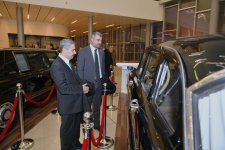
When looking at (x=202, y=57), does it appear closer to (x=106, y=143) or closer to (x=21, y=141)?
(x=106, y=143)

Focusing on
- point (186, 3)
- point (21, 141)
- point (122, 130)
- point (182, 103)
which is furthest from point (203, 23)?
point (182, 103)

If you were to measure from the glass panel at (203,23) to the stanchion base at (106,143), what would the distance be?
7845 millimetres

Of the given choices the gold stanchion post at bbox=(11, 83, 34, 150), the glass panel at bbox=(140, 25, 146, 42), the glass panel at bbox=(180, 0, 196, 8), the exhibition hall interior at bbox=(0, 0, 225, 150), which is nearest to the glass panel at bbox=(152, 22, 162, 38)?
the glass panel at bbox=(140, 25, 146, 42)

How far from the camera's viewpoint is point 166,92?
168cm

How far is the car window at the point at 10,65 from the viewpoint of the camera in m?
3.50

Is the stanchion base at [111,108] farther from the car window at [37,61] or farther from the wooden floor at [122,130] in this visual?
the car window at [37,61]

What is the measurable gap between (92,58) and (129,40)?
14.7 metres

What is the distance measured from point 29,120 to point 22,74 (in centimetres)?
95

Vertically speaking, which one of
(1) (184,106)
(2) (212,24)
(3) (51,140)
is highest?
(2) (212,24)

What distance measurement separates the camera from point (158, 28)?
1352cm

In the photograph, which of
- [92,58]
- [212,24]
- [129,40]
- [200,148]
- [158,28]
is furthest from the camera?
[129,40]

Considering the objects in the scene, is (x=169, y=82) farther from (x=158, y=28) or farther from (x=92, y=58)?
(x=158, y=28)

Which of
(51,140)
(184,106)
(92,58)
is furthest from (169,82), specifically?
→ (51,140)

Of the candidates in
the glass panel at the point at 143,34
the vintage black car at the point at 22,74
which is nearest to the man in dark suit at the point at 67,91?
the vintage black car at the point at 22,74
